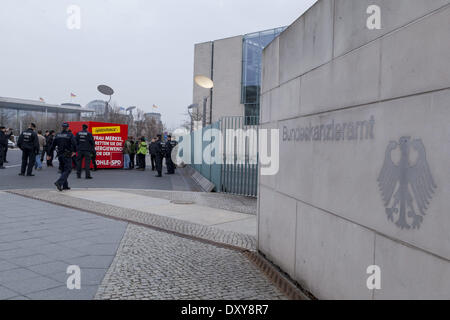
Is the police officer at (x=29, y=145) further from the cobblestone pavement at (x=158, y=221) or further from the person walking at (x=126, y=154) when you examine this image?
the person walking at (x=126, y=154)

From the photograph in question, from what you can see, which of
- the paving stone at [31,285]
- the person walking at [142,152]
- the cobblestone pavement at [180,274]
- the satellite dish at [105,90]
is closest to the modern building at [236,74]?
the person walking at [142,152]

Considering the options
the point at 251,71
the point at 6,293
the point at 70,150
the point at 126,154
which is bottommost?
the point at 6,293

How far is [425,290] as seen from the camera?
231 cm

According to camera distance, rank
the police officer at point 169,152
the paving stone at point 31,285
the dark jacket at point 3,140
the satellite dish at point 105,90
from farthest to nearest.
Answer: the satellite dish at point 105,90, the police officer at point 169,152, the dark jacket at point 3,140, the paving stone at point 31,285

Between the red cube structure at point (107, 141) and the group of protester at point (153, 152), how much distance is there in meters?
0.39

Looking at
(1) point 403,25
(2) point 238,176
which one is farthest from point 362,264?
(2) point 238,176

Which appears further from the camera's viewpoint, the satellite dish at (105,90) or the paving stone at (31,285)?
the satellite dish at (105,90)

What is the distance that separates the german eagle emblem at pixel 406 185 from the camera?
2.36 metres

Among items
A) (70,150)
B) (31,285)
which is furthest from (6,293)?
(70,150)

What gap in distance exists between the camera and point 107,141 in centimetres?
1875

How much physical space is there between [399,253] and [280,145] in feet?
8.35

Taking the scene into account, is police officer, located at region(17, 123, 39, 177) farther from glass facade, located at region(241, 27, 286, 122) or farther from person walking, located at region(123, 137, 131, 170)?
glass facade, located at region(241, 27, 286, 122)

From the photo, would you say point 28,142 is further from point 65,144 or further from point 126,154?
point 126,154

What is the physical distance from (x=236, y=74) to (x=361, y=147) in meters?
44.5
